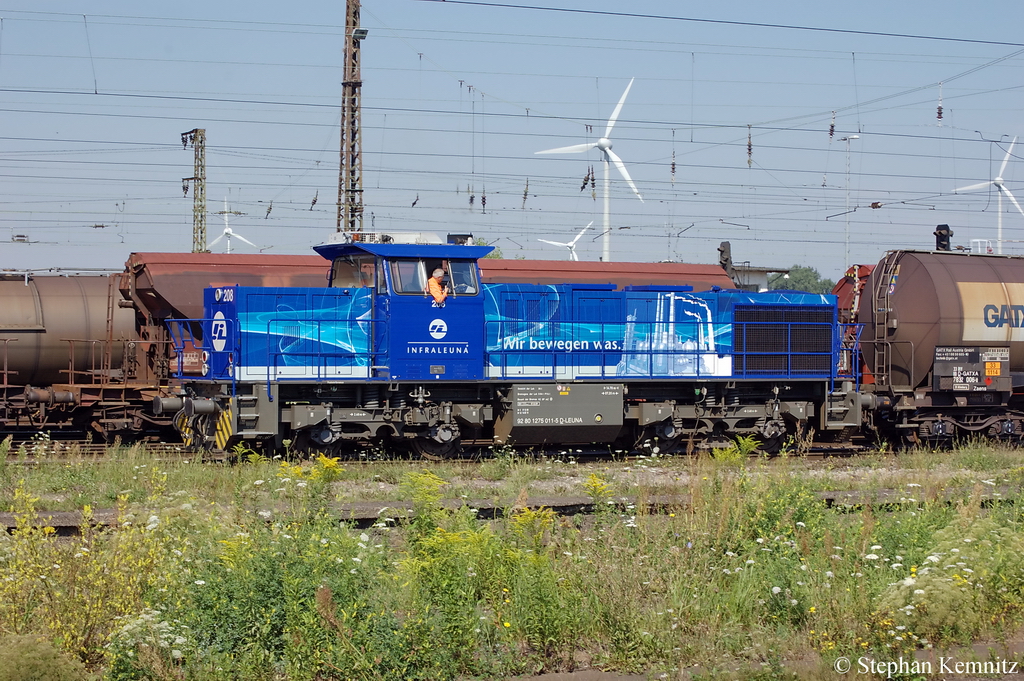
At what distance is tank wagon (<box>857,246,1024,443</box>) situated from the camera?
17.7 m

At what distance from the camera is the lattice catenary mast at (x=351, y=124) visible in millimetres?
25312

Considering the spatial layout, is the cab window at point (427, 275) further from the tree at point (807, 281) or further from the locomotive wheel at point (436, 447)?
the tree at point (807, 281)

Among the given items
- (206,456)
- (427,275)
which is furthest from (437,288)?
(206,456)

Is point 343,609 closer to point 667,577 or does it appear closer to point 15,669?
point 15,669

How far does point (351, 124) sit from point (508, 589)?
20981 millimetres

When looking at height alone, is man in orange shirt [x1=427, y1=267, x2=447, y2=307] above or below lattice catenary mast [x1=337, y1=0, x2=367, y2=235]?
below

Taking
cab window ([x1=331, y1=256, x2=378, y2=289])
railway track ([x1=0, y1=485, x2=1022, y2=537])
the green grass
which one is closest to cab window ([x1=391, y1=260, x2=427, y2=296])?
cab window ([x1=331, y1=256, x2=378, y2=289])

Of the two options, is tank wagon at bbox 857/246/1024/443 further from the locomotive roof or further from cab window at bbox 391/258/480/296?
the locomotive roof

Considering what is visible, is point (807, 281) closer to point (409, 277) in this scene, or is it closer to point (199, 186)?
point (199, 186)

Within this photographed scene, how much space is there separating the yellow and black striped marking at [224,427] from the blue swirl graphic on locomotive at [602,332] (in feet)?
14.1

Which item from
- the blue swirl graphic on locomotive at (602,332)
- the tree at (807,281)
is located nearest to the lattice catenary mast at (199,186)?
the blue swirl graphic on locomotive at (602,332)

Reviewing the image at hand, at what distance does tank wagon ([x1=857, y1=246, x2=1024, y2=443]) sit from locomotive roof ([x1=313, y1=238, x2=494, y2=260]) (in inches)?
322

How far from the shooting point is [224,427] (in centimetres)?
1454

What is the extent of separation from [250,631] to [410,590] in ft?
3.67
